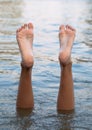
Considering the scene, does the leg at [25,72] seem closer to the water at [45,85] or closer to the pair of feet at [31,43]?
the pair of feet at [31,43]

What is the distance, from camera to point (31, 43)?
498cm

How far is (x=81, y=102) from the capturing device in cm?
530

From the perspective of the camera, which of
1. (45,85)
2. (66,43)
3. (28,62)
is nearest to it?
(28,62)

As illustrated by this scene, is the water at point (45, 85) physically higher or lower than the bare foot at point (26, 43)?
lower

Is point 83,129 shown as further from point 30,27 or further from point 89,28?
point 89,28

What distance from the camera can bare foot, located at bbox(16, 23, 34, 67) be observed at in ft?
14.9

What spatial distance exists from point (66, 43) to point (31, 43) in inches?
17.7

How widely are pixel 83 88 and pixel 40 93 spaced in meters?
0.71

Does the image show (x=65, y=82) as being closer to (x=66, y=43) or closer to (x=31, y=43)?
(x=66, y=43)

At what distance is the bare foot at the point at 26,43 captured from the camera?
454cm

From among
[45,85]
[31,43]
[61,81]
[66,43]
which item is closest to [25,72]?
[61,81]

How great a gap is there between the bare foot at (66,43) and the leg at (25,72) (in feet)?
1.21

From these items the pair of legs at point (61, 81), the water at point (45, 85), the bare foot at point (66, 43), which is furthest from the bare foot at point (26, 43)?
the water at point (45, 85)

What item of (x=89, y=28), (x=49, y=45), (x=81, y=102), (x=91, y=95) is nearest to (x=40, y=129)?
(x=81, y=102)
